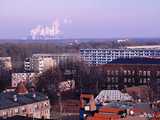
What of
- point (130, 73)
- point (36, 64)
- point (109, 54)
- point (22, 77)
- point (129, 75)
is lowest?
point (36, 64)

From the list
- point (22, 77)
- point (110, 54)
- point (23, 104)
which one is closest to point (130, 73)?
point (22, 77)

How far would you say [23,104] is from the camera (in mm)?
19969

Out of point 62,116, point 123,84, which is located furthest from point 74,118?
point 123,84

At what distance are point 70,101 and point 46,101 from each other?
2.56m

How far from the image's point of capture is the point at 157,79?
31.8 m

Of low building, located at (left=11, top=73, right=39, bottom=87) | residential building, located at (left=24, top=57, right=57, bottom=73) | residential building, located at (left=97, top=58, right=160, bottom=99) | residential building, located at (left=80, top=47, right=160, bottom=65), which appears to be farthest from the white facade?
residential building, located at (left=97, top=58, right=160, bottom=99)

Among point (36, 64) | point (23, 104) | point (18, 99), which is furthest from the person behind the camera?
point (36, 64)

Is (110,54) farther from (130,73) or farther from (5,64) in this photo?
(130,73)

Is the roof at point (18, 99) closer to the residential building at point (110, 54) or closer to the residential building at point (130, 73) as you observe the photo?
the residential building at point (130, 73)

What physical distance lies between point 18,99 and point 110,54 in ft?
127

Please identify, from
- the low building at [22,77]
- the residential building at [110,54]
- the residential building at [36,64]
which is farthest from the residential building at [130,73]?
the residential building at [110,54]

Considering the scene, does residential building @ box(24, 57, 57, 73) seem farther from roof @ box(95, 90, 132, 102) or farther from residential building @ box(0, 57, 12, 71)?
roof @ box(95, 90, 132, 102)

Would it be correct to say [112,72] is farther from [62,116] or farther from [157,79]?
[62,116]

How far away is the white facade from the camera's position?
56.5 metres
